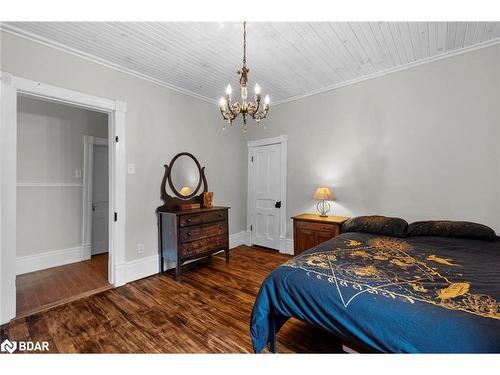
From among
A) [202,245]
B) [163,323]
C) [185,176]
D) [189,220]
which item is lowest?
[163,323]

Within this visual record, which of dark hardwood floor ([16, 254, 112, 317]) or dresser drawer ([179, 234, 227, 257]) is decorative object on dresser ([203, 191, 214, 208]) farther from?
dark hardwood floor ([16, 254, 112, 317])

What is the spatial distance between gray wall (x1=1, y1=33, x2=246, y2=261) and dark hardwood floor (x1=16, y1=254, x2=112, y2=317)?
551 mm

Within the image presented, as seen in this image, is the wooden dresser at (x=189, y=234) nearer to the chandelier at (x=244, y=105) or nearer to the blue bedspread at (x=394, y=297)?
the chandelier at (x=244, y=105)

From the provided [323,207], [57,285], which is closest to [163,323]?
[57,285]

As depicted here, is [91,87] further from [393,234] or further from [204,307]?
[393,234]

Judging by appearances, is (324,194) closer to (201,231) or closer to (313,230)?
(313,230)

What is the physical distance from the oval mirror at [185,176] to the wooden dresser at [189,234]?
0.45m

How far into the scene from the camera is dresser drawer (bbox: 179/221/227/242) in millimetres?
3049

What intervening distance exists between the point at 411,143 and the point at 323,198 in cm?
130

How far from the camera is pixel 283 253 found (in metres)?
4.08

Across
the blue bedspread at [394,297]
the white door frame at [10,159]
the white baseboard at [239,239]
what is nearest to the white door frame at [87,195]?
the white door frame at [10,159]

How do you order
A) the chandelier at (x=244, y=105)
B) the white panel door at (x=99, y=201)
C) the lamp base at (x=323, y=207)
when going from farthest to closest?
1. the white panel door at (x=99, y=201)
2. the lamp base at (x=323, y=207)
3. the chandelier at (x=244, y=105)

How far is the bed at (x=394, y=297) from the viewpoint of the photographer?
103 cm

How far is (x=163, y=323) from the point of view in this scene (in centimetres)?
207
